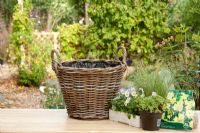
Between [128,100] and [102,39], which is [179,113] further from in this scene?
[102,39]

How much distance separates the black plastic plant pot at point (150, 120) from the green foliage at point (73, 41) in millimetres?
4566

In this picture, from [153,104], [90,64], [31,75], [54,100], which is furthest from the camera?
[31,75]

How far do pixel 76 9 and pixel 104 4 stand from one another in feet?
5.73

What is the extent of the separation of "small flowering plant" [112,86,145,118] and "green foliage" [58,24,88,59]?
4427 millimetres

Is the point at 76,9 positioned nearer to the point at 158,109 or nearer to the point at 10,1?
the point at 10,1

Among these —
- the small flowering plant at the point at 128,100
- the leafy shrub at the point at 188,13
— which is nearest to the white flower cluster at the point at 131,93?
the small flowering plant at the point at 128,100

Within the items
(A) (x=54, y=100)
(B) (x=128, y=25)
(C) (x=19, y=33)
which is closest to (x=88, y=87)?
(A) (x=54, y=100)

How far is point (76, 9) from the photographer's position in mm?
7199

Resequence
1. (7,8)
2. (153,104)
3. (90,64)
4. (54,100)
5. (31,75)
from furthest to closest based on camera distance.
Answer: (7,8) < (31,75) < (54,100) < (90,64) < (153,104)

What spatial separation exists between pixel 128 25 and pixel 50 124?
4.03 meters

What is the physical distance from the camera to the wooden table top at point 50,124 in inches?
61.0

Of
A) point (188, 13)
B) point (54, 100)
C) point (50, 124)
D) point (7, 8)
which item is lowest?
point (54, 100)

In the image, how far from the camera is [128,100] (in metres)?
1.65

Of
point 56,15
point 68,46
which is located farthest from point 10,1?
point 68,46
